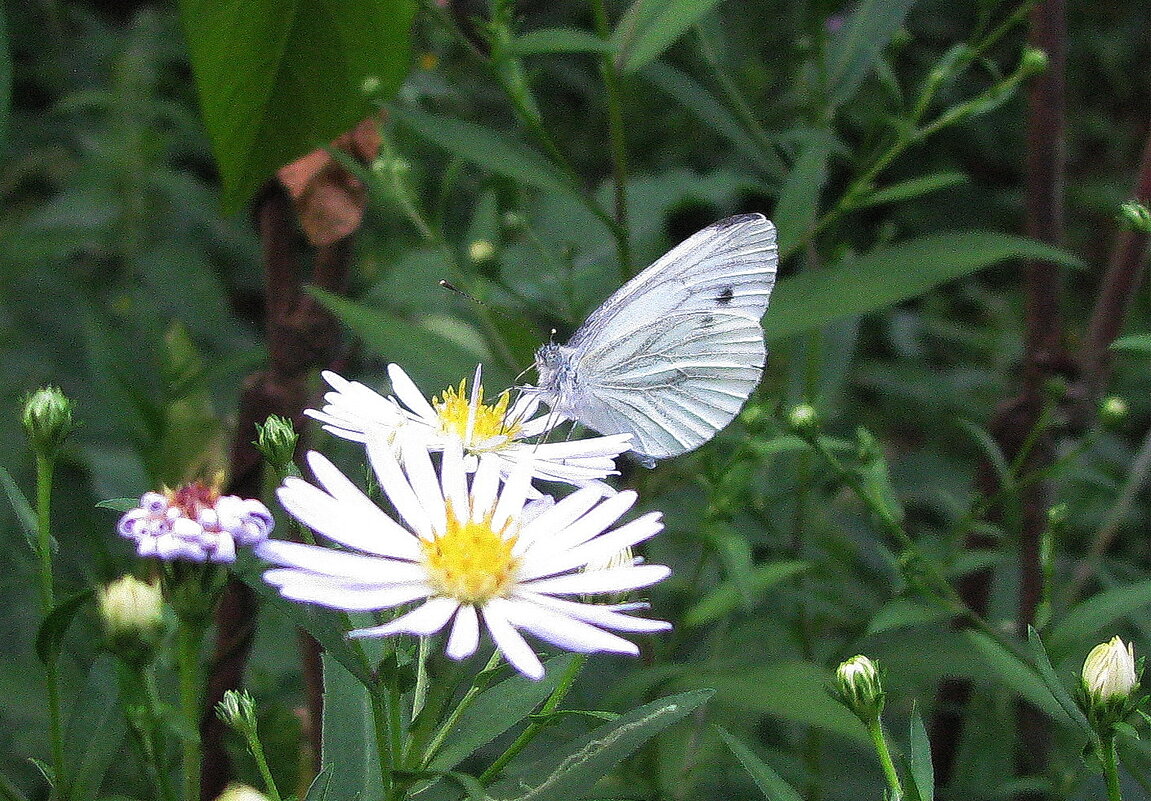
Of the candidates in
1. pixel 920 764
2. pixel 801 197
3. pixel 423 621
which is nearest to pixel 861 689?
pixel 920 764

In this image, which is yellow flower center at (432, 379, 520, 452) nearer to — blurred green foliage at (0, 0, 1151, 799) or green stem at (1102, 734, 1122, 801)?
blurred green foliage at (0, 0, 1151, 799)

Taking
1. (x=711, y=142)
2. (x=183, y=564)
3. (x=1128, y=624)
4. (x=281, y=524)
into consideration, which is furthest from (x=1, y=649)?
(x=711, y=142)

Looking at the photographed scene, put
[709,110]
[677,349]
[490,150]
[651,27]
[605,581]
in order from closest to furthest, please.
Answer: [605,581]
[651,27]
[490,150]
[709,110]
[677,349]

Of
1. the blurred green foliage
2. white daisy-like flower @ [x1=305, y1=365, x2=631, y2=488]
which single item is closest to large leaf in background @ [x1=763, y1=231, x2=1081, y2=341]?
the blurred green foliage

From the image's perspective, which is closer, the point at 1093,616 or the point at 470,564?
the point at 470,564

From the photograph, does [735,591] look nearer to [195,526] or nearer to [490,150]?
[490,150]

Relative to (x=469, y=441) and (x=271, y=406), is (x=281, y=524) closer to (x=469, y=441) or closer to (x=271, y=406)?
(x=469, y=441)
